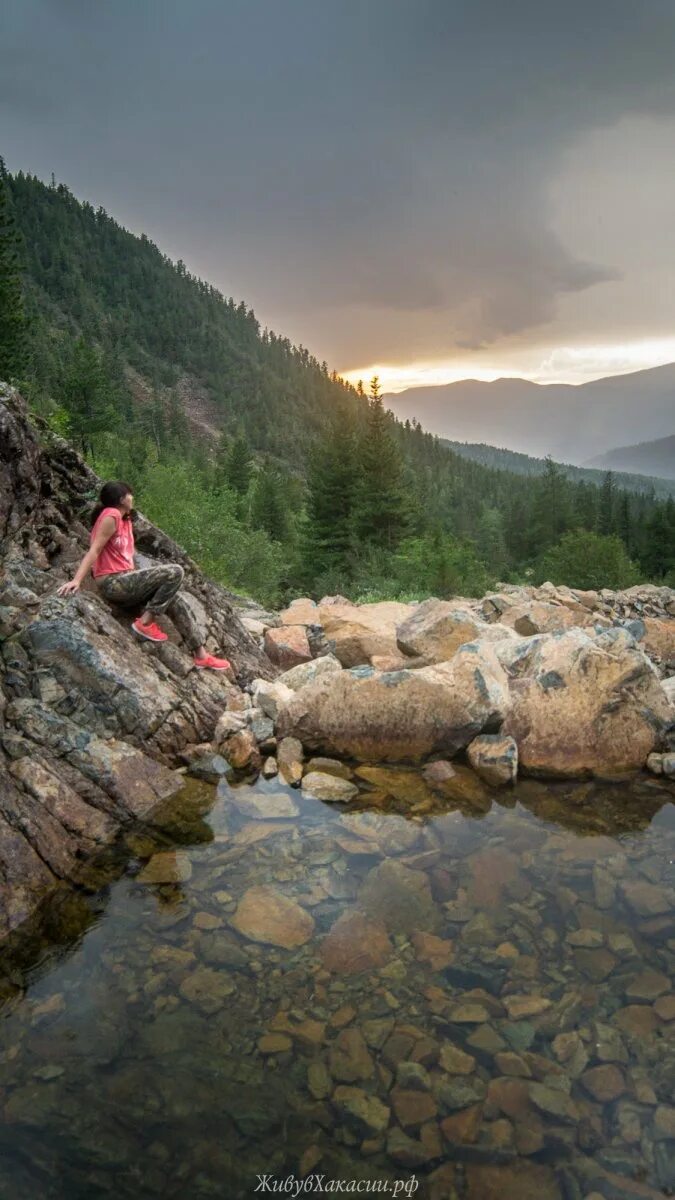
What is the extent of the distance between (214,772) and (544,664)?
4.18m

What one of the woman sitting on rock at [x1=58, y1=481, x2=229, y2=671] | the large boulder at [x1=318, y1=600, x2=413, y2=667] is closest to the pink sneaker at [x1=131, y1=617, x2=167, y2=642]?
the woman sitting on rock at [x1=58, y1=481, x2=229, y2=671]

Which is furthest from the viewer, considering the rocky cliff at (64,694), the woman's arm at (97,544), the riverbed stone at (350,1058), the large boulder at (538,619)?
the large boulder at (538,619)

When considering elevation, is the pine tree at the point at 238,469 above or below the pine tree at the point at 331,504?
above

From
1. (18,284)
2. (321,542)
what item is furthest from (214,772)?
(18,284)

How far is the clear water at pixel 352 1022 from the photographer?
3.04 meters

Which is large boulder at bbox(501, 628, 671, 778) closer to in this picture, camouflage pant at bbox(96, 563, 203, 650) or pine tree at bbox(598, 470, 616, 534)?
camouflage pant at bbox(96, 563, 203, 650)

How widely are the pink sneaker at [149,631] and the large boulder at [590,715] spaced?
4323 millimetres

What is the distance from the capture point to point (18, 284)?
3309cm

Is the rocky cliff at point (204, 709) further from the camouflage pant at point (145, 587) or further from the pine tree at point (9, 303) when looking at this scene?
the pine tree at point (9, 303)

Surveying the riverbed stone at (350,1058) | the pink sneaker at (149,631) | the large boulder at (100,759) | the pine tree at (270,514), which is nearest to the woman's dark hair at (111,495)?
the pink sneaker at (149,631)

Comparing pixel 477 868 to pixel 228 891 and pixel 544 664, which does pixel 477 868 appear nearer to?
pixel 228 891

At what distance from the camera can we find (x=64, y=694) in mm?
6102

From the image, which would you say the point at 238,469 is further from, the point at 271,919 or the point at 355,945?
the point at 355,945

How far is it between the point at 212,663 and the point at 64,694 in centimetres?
228
